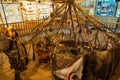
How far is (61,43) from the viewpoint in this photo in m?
3.48

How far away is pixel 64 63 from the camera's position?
7.97 ft

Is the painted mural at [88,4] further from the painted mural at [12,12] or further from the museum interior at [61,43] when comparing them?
the painted mural at [12,12]

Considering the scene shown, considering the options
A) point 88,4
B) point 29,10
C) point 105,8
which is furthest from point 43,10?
point 105,8

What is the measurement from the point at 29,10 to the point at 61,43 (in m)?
3.24

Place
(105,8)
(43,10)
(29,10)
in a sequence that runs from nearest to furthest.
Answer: (29,10) < (43,10) < (105,8)

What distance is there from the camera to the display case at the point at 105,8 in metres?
6.64

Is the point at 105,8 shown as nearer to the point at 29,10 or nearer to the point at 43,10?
the point at 43,10

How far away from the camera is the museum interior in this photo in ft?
7.13

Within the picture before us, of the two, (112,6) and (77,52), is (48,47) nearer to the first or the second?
(77,52)

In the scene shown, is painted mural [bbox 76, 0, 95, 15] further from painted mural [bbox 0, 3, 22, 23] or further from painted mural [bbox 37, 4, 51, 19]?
painted mural [bbox 0, 3, 22, 23]

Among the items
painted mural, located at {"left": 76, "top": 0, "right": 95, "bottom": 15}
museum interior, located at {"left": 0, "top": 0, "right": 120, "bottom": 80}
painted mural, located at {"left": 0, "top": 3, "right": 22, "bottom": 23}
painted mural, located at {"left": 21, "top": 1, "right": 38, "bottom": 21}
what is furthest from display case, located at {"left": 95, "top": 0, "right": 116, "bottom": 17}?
painted mural, located at {"left": 0, "top": 3, "right": 22, "bottom": 23}

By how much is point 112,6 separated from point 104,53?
17.6 feet

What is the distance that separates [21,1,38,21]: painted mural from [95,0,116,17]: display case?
12.0 ft

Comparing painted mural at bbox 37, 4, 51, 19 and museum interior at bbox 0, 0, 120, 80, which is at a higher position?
painted mural at bbox 37, 4, 51, 19
